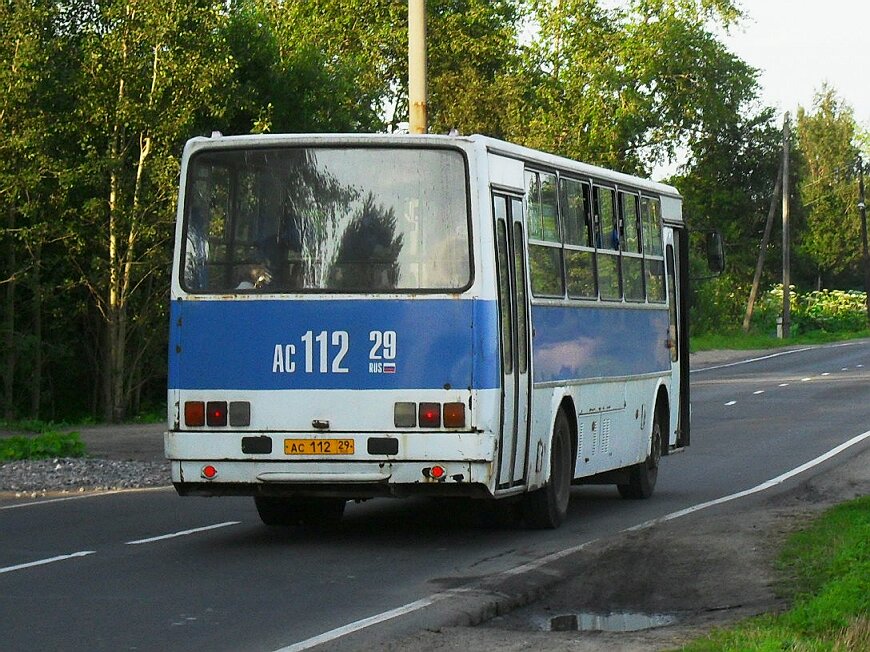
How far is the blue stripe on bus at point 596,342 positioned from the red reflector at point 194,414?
2706 mm

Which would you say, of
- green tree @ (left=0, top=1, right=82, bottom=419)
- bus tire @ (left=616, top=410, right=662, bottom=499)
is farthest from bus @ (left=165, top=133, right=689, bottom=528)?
green tree @ (left=0, top=1, right=82, bottom=419)

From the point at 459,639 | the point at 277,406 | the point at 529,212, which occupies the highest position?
the point at 529,212

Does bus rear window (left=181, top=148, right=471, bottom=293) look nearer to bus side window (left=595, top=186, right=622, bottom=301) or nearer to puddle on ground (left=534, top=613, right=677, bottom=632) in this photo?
bus side window (left=595, top=186, right=622, bottom=301)

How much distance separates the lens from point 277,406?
1378 centimetres

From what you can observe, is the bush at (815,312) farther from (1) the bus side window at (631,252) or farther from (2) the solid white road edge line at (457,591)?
(1) the bus side window at (631,252)

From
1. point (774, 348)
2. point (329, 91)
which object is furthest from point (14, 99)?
point (774, 348)

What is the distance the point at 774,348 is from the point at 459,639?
6537 centimetres

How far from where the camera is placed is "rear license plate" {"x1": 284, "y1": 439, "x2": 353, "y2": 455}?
44.7 ft

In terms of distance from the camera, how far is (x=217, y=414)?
13.8 metres

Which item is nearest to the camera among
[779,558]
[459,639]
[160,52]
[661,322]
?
[459,639]

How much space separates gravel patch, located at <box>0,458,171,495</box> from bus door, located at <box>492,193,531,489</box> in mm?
7039

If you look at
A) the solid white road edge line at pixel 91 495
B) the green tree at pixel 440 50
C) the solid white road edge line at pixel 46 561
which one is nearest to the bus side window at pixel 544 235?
the solid white road edge line at pixel 46 561

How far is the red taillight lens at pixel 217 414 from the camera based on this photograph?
544 inches

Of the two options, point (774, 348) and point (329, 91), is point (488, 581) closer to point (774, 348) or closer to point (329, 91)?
point (329, 91)
